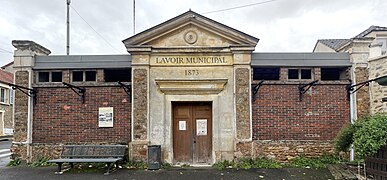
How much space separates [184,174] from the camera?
29.9 ft

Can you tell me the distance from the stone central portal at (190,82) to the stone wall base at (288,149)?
606mm

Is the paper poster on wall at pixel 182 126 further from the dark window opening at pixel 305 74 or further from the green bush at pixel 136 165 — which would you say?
the dark window opening at pixel 305 74

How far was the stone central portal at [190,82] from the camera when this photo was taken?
403 inches

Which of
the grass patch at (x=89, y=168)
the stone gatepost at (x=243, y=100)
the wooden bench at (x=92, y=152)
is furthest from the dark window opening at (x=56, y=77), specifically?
the stone gatepost at (x=243, y=100)

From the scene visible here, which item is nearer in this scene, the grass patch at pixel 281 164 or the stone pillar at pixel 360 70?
the grass patch at pixel 281 164

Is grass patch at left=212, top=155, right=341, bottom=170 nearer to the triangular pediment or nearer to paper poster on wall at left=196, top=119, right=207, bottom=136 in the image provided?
paper poster on wall at left=196, top=119, right=207, bottom=136

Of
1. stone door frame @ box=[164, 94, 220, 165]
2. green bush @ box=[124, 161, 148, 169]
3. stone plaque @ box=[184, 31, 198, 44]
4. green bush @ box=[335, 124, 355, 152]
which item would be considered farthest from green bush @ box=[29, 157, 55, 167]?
green bush @ box=[335, 124, 355, 152]

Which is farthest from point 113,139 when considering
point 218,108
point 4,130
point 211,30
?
point 4,130

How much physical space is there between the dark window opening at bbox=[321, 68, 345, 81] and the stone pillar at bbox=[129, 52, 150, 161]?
6.14 m

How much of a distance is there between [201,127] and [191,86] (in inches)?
56.4

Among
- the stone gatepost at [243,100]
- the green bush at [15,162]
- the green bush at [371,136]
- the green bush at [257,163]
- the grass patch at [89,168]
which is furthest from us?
the green bush at [15,162]

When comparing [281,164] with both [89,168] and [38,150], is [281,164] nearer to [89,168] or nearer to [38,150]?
[89,168]

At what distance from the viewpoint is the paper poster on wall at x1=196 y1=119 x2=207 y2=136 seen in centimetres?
1055

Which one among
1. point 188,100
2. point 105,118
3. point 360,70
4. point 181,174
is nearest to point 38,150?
point 105,118
